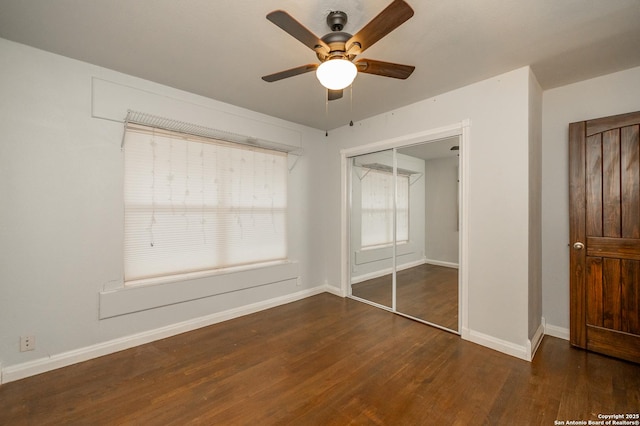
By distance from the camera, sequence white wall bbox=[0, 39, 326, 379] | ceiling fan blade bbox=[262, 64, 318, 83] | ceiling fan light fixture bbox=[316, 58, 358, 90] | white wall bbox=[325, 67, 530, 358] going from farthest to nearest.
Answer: white wall bbox=[325, 67, 530, 358] < white wall bbox=[0, 39, 326, 379] < ceiling fan blade bbox=[262, 64, 318, 83] < ceiling fan light fixture bbox=[316, 58, 358, 90]

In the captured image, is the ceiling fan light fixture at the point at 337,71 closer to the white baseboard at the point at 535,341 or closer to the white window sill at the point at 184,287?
the white window sill at the point at 184,287

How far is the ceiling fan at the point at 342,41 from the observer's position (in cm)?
144

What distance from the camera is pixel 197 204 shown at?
3.17 metres

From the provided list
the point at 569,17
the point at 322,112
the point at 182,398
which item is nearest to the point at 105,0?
the point at 322,112

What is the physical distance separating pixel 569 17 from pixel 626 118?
Result: 51.0 inches

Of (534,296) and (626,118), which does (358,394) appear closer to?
(534,296)

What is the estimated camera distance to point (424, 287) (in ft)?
12.7

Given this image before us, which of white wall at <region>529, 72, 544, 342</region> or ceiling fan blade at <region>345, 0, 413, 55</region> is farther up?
ceiling fan blade at <region>345, 0, 413, 55</region>

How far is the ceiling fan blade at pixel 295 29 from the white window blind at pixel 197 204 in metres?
2.04

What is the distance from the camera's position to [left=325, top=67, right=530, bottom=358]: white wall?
8.23 feet

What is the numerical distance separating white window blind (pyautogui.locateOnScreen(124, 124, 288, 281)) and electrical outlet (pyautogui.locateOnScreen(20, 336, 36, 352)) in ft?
2.54

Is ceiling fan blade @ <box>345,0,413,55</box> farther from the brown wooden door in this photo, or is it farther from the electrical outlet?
the electrical outlet

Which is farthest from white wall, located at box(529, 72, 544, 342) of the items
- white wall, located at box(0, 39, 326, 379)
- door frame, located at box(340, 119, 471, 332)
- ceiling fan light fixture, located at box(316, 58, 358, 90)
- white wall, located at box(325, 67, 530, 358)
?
white wall, located at box(0, 39, 326, 379)

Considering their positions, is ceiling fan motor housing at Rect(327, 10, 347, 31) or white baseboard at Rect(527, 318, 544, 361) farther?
white baseboard at Rect(527, 318, 544, 361)
